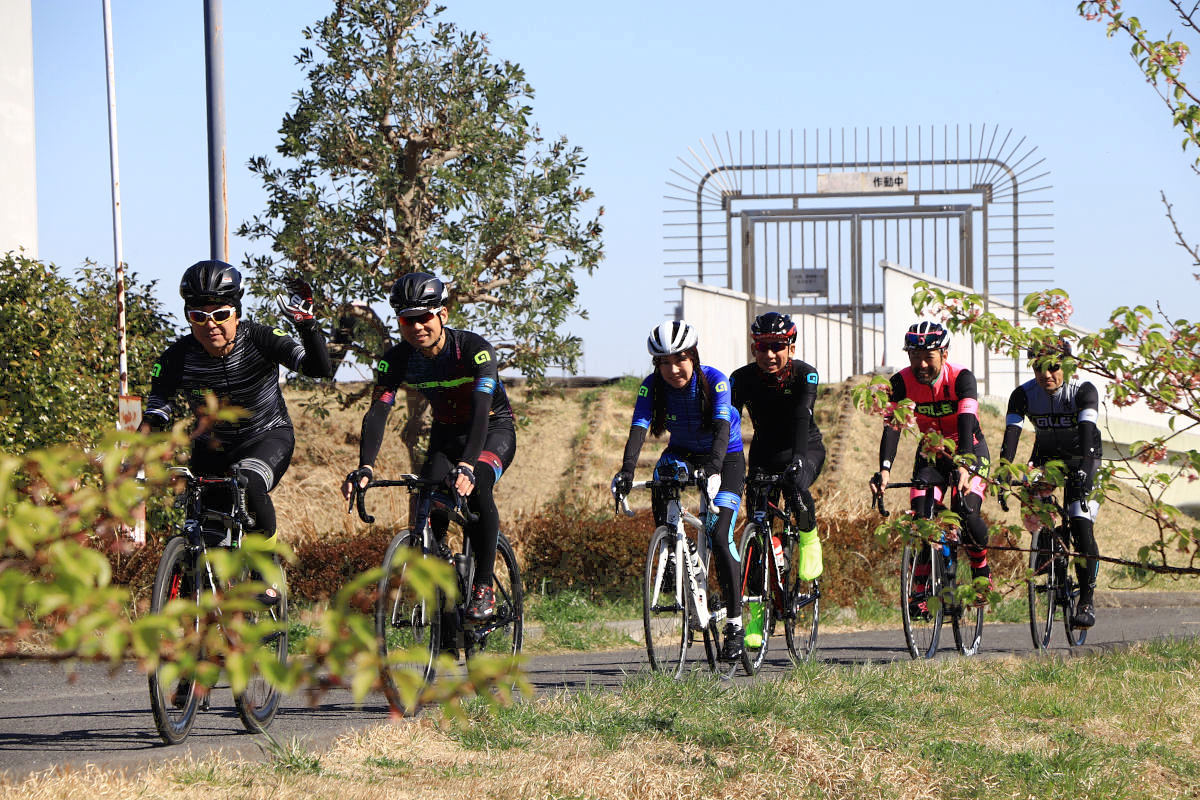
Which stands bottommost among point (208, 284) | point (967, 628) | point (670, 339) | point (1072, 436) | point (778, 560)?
point (967, 628)

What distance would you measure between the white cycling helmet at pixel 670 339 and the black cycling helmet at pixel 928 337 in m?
1.85

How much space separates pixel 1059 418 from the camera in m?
8.85

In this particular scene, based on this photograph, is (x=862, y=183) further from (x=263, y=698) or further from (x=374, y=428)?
(x=263, y=698)

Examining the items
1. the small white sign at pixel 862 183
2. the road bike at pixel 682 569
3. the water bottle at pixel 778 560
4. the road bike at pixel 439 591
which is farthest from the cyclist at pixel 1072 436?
the small white sign at pixel 862 183

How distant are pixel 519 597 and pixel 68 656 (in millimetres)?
5393

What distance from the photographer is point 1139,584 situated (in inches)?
502

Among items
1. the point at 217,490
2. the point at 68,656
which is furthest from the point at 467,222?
the point at 68,656

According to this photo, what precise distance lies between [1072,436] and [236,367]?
5.79m

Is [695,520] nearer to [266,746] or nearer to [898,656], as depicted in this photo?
[898,656]

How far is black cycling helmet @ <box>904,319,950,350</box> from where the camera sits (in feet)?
27.0

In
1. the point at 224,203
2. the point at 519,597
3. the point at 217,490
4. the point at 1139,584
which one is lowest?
the point at 1139,584

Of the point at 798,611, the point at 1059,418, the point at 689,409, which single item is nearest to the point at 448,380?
the point at 689,409

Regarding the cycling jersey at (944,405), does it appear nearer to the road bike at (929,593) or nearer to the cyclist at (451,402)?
the road bike at (929,593)

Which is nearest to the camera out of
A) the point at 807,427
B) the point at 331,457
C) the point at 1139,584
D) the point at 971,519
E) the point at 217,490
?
the point at 217,490
